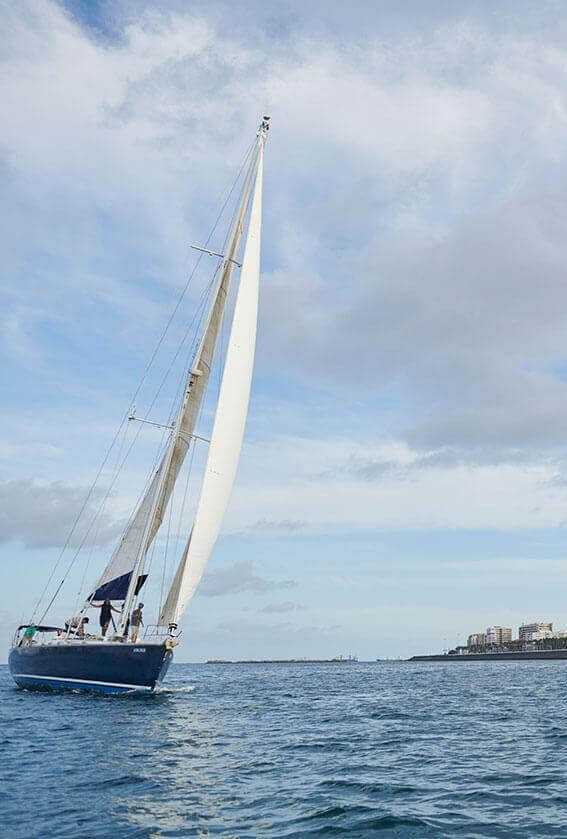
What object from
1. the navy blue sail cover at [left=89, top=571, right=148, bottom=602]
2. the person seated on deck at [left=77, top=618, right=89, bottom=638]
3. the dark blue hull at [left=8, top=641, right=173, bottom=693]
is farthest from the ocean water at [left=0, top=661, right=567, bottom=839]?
the navy blue sail cover at [left=89, top=571, right=148, bottom=602]

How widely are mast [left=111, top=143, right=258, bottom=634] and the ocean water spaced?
32.9ft

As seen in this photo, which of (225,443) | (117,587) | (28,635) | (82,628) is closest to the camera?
(225,443)

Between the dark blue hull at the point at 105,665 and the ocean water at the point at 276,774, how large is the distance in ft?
12.2

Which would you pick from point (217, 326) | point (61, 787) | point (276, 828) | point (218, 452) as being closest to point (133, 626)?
point (218, 452)

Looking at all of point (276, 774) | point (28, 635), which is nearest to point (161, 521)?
point (28, 635)

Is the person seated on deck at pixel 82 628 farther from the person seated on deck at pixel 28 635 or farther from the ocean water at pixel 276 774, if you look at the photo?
the ocean water at pixel 276 774

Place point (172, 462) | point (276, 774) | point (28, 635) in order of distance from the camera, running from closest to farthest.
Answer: point (276, 774) → point (172, 462) → point (28, 635)

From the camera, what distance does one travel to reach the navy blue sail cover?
40.7 m

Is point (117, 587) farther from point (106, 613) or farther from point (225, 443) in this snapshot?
point (225, 443)

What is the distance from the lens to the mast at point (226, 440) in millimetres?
35844

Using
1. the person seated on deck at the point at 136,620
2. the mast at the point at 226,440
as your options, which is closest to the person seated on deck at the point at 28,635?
the person seated on deck at the point at 136,620

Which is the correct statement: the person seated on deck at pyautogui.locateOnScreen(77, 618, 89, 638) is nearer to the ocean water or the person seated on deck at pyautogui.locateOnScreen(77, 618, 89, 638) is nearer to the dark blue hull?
the dark blue hull

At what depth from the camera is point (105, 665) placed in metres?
37.4

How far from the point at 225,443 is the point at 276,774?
69.1 feet
